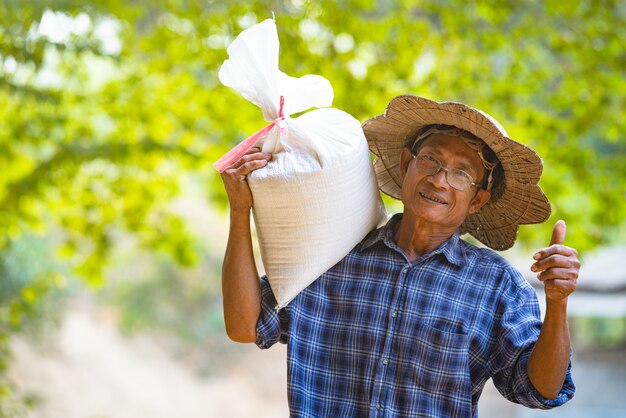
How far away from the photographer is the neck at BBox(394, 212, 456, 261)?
1.81m

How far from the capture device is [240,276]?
1785 mm

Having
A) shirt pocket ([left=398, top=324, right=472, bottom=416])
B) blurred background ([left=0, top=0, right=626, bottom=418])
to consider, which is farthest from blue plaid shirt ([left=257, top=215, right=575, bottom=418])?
blurred background ([left=0, top=0, right=626, bottom=418])

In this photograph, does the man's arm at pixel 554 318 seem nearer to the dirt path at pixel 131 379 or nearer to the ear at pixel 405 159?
the ear at pixel 405 159

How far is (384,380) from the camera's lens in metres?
1.73

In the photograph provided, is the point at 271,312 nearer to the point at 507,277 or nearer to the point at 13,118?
the point at 507,277

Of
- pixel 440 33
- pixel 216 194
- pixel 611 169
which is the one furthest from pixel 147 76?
pixel 611 169

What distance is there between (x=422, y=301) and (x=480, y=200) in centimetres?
26

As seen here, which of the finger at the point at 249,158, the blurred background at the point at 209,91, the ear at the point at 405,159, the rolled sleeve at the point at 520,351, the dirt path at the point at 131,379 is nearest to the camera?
the rolled sleeve at the point at 520,351

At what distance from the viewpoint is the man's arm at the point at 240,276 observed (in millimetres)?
1772

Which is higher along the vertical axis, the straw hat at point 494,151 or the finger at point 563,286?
the straw hat at point 494,151

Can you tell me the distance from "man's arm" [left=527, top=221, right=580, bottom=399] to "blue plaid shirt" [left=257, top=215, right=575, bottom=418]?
36 mm

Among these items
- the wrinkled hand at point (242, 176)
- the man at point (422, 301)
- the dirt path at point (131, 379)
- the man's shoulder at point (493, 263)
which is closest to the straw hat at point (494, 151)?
the man at point (422, 301)

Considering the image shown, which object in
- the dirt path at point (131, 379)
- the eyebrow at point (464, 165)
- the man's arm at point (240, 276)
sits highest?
the eyebrow at point (464, 165)

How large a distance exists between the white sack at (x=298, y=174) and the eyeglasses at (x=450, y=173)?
0.14 metres
